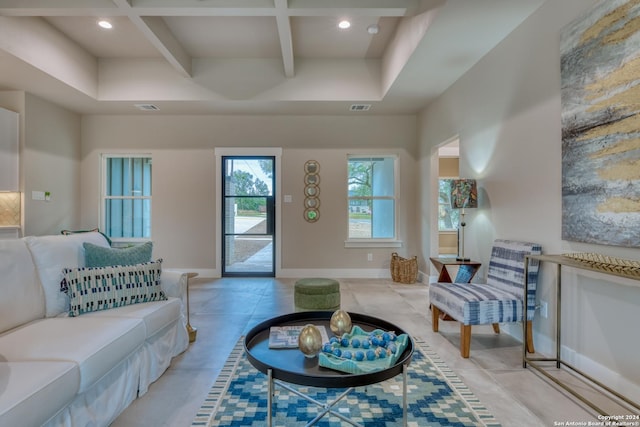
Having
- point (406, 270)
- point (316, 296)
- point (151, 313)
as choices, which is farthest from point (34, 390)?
point (406, 270)

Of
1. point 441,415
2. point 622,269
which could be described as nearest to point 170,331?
point 441,415

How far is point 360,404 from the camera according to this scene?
189 cm

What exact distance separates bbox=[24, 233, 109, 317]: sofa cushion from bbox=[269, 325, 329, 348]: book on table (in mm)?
1437

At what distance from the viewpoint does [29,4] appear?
298 centimetres

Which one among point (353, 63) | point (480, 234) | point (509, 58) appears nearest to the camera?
point (509, 58)

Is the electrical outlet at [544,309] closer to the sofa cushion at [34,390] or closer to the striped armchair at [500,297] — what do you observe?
the striped armchair at [500,297]

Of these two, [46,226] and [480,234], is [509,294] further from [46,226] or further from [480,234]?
[46,226]

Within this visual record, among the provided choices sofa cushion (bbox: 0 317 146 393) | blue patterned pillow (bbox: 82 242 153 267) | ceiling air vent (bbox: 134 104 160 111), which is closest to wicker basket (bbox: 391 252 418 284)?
blue patterned pillow (bbox: 82 242 153 267)

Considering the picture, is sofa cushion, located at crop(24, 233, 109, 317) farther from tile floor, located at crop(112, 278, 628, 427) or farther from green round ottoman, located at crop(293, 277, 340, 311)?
green round ottoman, located at crop(293, 277, 340, 311)

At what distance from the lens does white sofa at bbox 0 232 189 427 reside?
1.30 meters

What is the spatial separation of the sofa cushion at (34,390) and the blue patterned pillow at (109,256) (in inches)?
37.3

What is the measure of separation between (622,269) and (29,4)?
500 centimetres

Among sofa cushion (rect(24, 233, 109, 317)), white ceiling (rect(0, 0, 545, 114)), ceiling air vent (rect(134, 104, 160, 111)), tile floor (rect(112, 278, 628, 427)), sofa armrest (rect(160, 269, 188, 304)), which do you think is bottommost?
tile floor (rect(112, 278, 628, 427))

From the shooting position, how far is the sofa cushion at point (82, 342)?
1.50m
